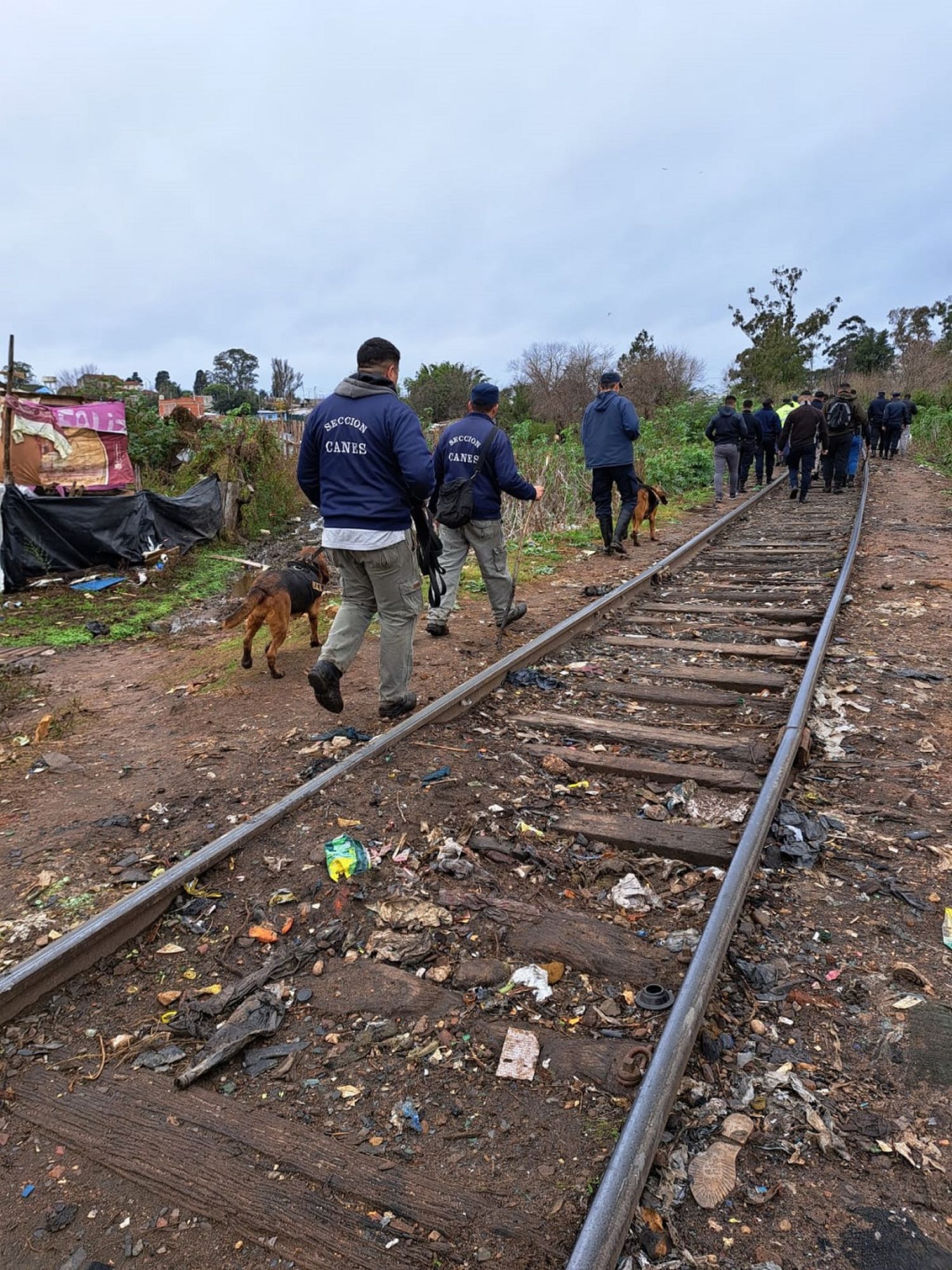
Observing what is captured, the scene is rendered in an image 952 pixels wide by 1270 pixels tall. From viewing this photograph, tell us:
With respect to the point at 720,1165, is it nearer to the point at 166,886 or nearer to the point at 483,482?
the point at 166,886

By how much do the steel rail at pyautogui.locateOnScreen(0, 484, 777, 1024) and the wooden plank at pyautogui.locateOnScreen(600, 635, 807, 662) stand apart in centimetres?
119

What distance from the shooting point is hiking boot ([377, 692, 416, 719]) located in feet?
16.5

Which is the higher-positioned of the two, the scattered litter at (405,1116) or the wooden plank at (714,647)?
the wooden plank at (714,647)

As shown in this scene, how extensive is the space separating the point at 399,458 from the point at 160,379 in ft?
297

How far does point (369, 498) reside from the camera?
4535 mm

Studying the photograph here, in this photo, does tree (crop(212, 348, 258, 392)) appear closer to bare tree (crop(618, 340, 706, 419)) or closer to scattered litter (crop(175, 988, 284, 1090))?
bare tree (crop(618, 340, 706, 419))

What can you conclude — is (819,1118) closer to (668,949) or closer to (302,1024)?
(668,949)

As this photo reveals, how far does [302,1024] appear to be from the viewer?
258cm

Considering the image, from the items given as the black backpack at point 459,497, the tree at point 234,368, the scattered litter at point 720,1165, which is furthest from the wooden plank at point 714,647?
the tree at point 234,368

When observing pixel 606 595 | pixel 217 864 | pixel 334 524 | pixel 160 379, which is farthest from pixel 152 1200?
pixel 160 379

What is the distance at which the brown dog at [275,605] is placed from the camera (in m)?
6.17

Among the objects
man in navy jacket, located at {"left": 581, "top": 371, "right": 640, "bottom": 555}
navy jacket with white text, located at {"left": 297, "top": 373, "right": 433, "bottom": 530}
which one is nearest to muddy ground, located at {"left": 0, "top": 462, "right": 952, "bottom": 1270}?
navy jacket with white text, located at {"left": 297, "top": 373, "right": 433, "bottom": 530}

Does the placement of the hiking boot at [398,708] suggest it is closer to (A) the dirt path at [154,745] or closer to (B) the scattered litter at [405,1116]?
(A) the dirt path at [154,745]

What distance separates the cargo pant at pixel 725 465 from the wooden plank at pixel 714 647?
35.6 feet
